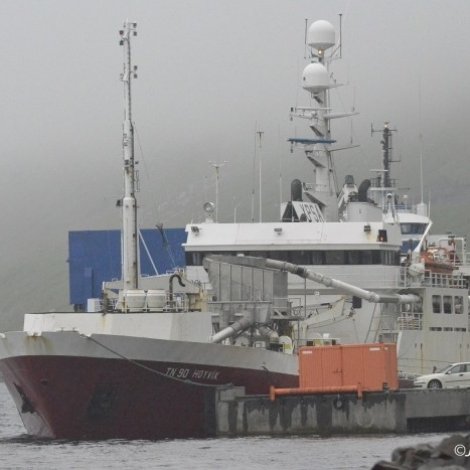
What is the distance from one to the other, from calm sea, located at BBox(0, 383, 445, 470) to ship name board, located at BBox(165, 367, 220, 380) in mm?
2301

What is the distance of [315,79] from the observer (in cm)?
7350

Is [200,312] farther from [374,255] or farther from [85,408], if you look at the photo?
[374,255]

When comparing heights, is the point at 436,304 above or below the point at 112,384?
above

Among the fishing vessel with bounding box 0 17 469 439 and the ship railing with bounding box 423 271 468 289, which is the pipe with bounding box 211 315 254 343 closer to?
the fishing vessel with bounding box 0 17 469 439

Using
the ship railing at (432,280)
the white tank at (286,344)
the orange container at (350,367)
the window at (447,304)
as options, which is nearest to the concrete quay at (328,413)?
the orange container at (350,367)

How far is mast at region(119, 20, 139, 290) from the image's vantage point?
58.3 m

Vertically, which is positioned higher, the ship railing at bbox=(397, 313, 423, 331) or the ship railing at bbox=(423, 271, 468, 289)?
the ship railing at bbox=(423, 271, 468, 289)

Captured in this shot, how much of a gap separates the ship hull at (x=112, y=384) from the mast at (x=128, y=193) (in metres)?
2.87

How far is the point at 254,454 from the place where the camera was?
4975cm

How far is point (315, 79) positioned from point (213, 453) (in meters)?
25.9

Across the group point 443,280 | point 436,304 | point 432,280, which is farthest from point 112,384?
point 443,280

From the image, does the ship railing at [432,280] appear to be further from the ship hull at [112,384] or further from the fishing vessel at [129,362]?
the ship hull at [112,384]

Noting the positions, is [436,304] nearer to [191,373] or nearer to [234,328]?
[234,328]

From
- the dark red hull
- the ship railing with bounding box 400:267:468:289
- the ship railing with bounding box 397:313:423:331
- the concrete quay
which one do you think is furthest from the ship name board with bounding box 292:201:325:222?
the concrete quay
